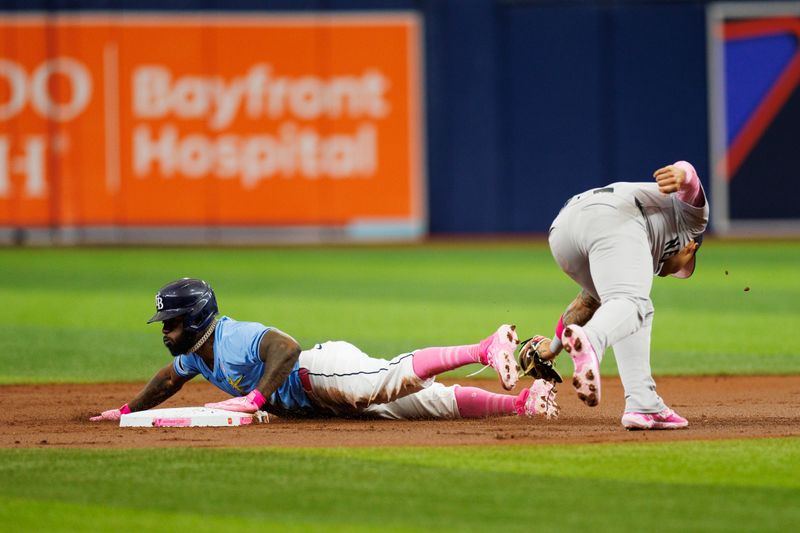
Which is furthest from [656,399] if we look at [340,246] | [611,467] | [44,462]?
[340,246]

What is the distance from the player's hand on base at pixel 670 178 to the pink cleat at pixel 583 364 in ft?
2.52

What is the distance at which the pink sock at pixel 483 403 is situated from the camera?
23.5 feet

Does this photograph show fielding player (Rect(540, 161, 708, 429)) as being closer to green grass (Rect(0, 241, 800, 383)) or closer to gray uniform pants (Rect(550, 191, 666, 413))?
gray uniform pants (Rect(550, 191, 666, 413))

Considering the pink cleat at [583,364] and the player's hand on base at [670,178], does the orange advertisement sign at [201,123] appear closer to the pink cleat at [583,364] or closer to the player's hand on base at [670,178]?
the player's hand on base at [670,178]

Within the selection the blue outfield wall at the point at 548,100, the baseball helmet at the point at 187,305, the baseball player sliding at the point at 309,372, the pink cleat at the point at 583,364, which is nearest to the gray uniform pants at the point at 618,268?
the pink cleat at the point at 583,364

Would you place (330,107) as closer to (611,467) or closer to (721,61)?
(721,61)

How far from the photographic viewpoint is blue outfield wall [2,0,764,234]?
1051 inches

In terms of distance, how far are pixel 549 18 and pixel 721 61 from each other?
3.44 metres

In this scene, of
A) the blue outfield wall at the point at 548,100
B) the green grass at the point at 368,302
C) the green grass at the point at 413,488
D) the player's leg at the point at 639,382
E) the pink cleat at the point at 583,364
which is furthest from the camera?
the blue outfield wall at the point at 548,100

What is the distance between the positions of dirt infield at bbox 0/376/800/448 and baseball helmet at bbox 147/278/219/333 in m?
0.54

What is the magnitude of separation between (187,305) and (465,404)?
5.11ft

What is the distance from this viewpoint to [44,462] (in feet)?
19.1

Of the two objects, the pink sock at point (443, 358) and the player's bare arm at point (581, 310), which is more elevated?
the player's bare arm at point (581, 310)

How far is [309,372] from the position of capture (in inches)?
274
